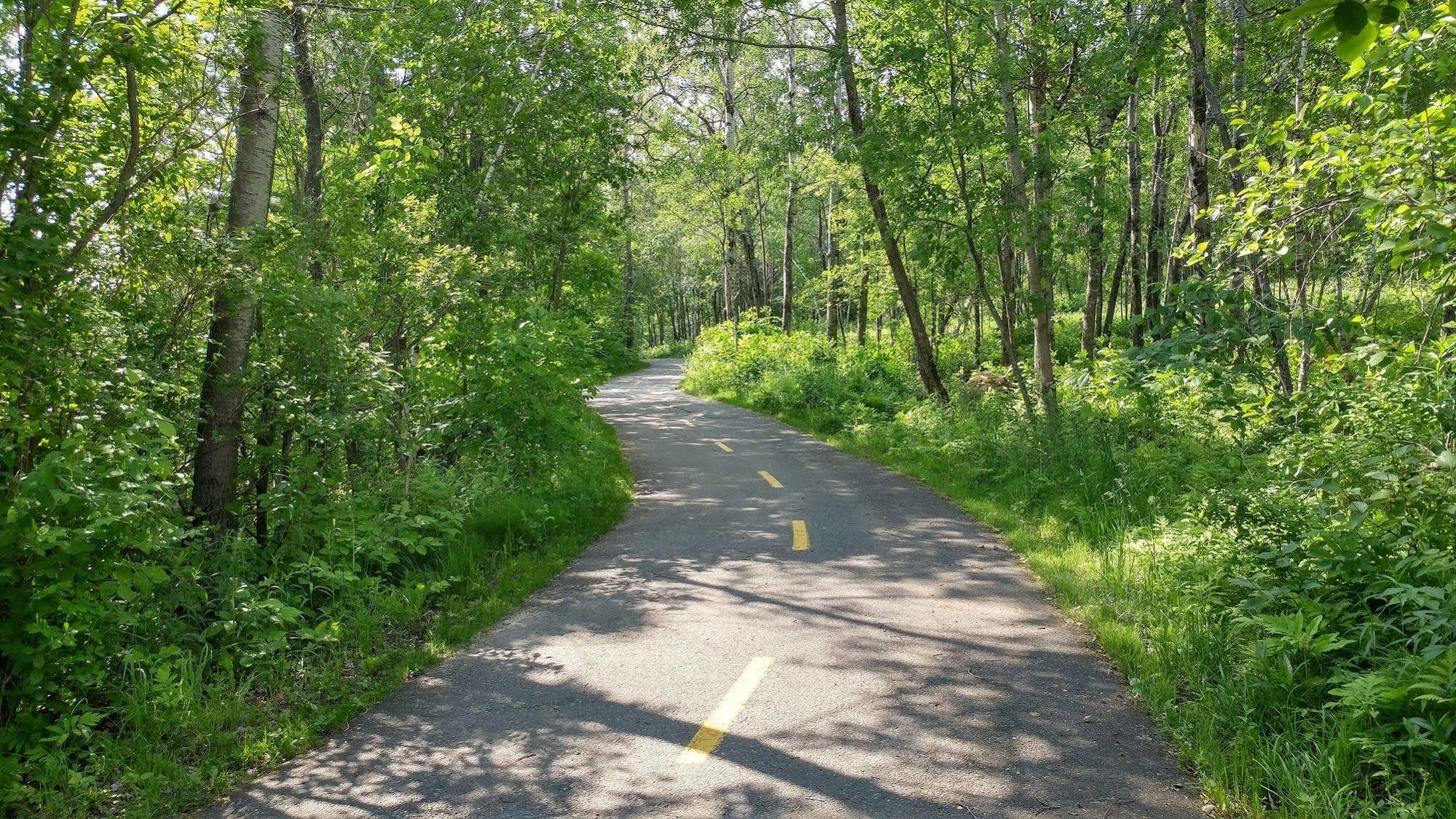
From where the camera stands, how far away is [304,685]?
5.41m

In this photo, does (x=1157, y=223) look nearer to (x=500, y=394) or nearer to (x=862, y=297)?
(x=862, y=297)

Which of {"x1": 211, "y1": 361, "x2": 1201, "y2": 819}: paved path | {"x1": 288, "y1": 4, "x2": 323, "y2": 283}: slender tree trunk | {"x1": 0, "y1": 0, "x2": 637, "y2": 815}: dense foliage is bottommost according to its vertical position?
{"x1": 211, "y1": 361, "x2": 1201, "y2": 819}: paved path

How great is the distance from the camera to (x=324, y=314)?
7094 mm

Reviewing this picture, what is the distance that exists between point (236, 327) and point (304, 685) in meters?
3.30

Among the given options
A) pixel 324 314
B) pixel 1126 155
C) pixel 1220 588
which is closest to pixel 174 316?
pixel 324 314

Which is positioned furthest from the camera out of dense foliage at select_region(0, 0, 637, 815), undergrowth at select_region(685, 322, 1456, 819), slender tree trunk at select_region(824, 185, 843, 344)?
slender tree trunk at select_region(824, 185, 843, 344)

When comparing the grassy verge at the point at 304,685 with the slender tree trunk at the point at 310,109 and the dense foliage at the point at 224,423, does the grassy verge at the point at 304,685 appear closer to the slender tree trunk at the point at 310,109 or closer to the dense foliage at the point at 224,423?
the dense foliage at the point at 224,423

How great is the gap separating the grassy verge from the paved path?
0.77 ft

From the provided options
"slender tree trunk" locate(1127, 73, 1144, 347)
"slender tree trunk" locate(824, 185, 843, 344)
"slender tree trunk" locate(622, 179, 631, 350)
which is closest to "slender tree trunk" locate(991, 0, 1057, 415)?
"slender tree trunk" locate(1127, 73, 1144, 347)

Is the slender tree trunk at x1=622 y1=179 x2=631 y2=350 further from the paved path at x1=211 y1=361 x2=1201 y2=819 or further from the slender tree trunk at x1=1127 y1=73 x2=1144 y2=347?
the paved path at x1=211 y1=361 x2=1201 y2=819

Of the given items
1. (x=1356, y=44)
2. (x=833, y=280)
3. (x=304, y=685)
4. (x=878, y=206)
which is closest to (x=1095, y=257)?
(x=878, y=206)

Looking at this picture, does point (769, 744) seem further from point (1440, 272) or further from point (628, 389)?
point (628, 389)

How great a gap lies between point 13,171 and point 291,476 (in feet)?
10.5

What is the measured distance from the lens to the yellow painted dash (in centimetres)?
444
